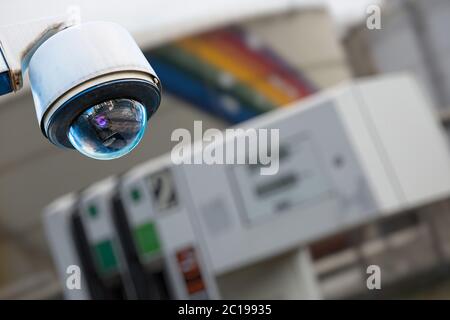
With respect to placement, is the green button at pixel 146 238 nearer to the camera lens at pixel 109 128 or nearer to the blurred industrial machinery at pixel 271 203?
the blurred industrial machinery at pixel 271 203

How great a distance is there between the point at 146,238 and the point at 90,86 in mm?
3004

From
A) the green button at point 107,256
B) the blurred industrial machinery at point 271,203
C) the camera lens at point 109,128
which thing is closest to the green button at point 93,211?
the blurred industrial machinery at point 271,203

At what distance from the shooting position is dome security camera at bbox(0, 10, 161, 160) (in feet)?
2.69

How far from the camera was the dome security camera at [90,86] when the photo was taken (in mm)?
821

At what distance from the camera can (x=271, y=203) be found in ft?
12.0

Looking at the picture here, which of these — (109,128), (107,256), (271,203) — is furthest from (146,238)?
(109,128)

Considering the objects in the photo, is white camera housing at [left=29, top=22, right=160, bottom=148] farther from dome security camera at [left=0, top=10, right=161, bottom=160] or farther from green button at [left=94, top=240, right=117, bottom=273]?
green button at [left=94, top=240, right=117, bottom=273]

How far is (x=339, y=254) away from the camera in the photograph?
575 cm

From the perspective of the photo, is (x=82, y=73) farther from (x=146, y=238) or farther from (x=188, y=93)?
(x=188, y=93)

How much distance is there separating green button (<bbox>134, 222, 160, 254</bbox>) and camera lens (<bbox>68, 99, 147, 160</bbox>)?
2.89 m

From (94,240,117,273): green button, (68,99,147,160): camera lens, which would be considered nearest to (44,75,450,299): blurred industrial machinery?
(94,240,117,273): green button

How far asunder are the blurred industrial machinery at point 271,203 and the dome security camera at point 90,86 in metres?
2.63
